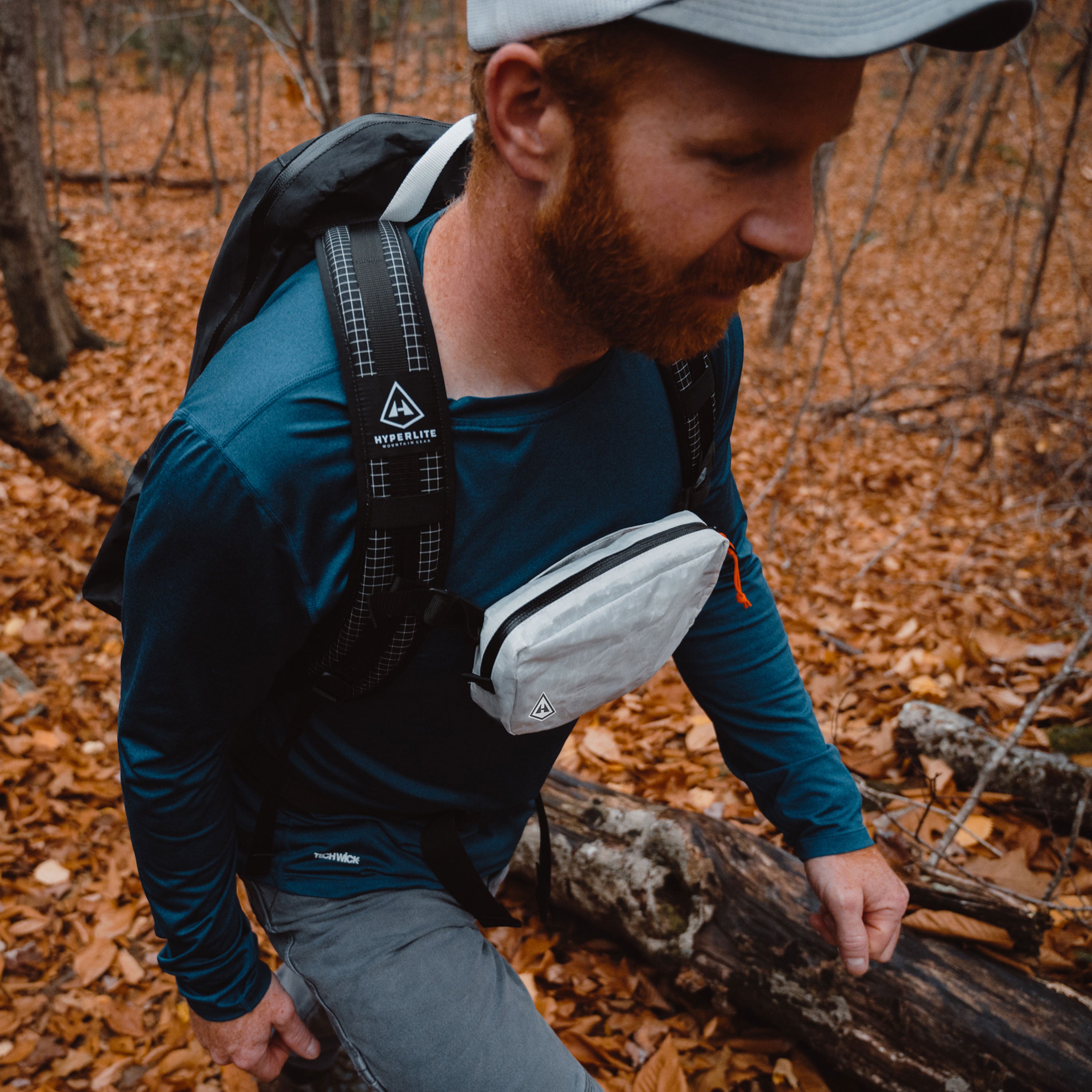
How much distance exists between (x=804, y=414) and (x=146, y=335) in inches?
255

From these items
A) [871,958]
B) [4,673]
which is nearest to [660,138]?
[871,958]

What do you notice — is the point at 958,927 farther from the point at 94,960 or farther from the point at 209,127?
the point at 209,127

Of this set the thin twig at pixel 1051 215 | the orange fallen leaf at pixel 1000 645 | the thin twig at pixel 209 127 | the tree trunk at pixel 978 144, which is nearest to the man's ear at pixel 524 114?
the orange fallen leaf at pixel 1000 645

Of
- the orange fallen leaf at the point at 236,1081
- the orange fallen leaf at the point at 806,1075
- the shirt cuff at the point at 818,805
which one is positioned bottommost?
the orange fallen leaf at the point at 236,1081

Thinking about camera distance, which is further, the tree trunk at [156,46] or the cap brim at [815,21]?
the tree trunk at [156,46]

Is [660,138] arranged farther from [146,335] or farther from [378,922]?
[146,335]

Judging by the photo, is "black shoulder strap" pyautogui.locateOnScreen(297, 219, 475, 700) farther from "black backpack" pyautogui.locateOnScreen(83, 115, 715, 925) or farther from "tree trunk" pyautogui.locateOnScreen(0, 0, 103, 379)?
"tree trunk" pyautogui.locateOnScreen(0, 0, 103, 379)

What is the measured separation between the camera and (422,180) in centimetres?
133

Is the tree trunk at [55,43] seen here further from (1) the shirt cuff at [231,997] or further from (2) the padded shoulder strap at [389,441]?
(1) the shirt cuff at [231,997]

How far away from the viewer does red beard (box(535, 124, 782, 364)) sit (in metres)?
1.04

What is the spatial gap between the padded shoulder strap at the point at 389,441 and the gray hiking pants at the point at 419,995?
0.59m

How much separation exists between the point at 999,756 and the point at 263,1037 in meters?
2.27

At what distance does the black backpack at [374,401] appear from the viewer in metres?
1.11

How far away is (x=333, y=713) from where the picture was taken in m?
1.41
